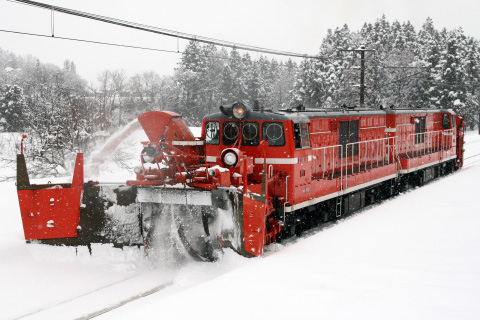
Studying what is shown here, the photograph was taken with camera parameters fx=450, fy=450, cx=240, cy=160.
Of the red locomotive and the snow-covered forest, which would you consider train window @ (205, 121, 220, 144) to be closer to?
the red locomotive

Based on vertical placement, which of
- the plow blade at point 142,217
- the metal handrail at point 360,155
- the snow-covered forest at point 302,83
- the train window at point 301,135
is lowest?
the plow blade at point 142,217

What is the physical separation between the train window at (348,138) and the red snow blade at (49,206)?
7322 millimetres

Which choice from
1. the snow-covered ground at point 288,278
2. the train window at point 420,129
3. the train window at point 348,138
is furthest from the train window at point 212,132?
the train window at point 420,129

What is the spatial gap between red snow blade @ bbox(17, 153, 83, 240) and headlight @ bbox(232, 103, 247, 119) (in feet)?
11.2

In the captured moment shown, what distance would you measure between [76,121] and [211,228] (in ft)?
53.0

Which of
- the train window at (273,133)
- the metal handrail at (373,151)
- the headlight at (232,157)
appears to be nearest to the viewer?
the headlight at (232,157)

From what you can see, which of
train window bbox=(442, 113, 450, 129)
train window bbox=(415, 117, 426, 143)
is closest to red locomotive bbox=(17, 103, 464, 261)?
train window bbox=(415, 117, 426, 143)

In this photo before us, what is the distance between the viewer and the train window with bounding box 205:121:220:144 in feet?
34.3

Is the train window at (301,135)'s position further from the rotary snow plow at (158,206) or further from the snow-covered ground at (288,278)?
the snow-covered ground at (288,278)

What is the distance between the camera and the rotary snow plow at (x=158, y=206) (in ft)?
26.5

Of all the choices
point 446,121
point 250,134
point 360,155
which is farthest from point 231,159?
point 446,121

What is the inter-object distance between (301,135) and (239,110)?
1506 mm

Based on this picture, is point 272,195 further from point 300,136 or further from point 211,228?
point 211,228

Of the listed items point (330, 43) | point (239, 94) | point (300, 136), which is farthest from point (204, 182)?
point (330, 43)
